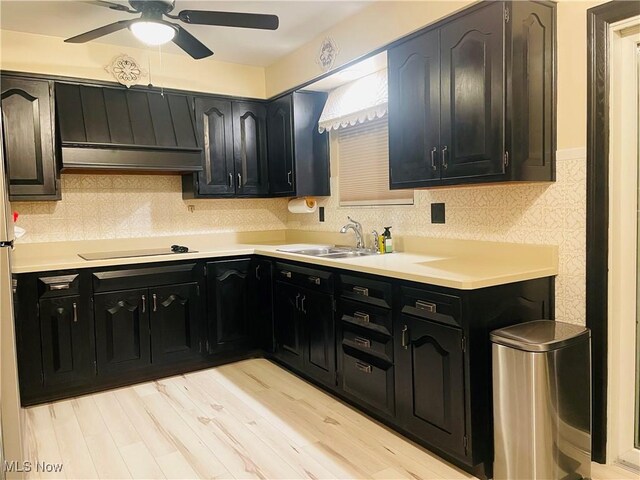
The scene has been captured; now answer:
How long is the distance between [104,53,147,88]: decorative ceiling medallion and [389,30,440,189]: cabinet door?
2072 mm

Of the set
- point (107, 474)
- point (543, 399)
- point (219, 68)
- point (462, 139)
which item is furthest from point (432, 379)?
point (219, 68)

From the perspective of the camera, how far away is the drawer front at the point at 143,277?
10.6ft

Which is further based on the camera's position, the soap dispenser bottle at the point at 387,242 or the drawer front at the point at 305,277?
the soap dispenser bottle at the point at 387,242

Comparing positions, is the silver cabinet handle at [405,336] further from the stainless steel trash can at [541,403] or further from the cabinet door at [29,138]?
the cabinet door at [29,138]

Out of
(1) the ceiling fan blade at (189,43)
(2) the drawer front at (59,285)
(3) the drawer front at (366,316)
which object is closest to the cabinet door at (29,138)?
(2) the drawer front at (59,285)

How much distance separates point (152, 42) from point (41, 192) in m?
1.40

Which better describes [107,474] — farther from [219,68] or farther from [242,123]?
[219,68]

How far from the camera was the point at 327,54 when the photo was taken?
3.47 m

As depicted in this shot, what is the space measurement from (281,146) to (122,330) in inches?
75.5

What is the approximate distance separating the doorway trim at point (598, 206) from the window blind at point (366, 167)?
1.27m

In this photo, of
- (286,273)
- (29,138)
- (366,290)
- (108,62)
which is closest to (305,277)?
(286,273)

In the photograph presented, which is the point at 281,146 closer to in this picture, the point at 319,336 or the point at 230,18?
the point at 230,18

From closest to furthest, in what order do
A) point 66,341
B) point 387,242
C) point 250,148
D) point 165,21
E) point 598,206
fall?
1. point 598,206
2. point 165,21
3. point 66,341
4. point 387,242
5. point 250,148

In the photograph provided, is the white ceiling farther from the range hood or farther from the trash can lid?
the trash can lid
